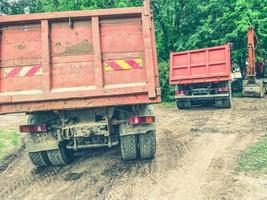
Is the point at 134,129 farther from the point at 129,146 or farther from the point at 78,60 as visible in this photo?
the point at 78,60

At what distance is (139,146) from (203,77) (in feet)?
20.9

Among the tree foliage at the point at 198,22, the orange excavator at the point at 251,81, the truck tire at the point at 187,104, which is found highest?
the tree foliage at the point at 198,22

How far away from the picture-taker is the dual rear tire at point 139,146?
5.97 meters

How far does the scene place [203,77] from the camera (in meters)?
11.8

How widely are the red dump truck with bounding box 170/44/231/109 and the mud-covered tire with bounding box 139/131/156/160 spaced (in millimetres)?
6241

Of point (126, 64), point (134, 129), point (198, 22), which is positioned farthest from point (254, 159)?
point (198, 22)

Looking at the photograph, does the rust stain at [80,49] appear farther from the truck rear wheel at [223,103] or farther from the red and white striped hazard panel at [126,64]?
the truck rear wheel at [223,103]

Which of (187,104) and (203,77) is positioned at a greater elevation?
(203,77)

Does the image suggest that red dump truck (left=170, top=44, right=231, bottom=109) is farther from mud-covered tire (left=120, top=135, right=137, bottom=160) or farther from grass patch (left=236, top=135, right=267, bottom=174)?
mud-covered tire (left=120, top=135, right=137, bottom=160)

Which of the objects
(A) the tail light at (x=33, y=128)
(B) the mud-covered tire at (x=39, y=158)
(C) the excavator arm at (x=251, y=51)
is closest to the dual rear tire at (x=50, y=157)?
(B) the mud-covered tire at (x=39, y=158)

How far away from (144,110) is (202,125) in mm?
3928

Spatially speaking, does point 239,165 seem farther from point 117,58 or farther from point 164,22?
point 164,22

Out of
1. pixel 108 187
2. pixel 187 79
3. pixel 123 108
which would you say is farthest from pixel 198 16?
pixel 108 187

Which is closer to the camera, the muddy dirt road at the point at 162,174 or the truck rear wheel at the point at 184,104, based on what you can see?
the muddy dirt road at the point at 162,174
